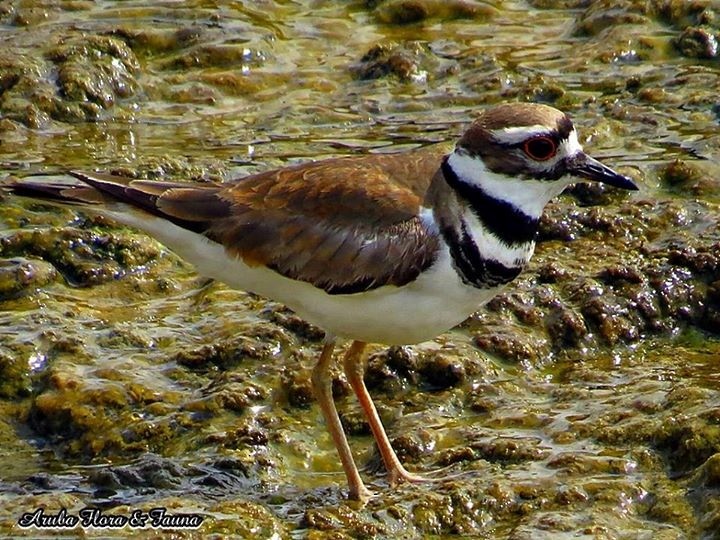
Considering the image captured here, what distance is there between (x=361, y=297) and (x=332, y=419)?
63cm

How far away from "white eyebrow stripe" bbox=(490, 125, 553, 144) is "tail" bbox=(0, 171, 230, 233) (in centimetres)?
129

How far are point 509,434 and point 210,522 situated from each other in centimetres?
159

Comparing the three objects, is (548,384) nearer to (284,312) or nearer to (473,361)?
(473,361)

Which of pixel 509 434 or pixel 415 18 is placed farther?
pixel 415 18

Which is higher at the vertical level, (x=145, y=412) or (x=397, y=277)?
(x=397, y=277)

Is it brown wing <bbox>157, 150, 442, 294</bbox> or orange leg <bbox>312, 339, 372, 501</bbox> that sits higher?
brown wing <bbox>157, 150, 442, 294</bbox>

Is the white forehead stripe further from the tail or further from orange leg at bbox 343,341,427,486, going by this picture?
the tail

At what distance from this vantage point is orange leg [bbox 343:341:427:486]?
6535mm

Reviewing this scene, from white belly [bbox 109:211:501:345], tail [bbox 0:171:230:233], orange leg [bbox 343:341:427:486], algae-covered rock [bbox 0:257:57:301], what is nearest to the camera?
white belly [bbox 109:211:501:345]

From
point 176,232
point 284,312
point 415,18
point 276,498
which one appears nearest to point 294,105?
point 415,18

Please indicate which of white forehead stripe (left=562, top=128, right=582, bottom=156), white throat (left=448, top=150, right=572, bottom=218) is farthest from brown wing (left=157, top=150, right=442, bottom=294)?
white forehead stripe (left=562, top=128, right=582, bottom=156)

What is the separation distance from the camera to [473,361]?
7340 millimetres

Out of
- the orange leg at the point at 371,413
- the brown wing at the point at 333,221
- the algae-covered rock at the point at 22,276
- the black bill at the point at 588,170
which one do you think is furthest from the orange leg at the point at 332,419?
the algae-covered rock at the point at 22,276

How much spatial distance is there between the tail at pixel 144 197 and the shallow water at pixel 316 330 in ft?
2.97
